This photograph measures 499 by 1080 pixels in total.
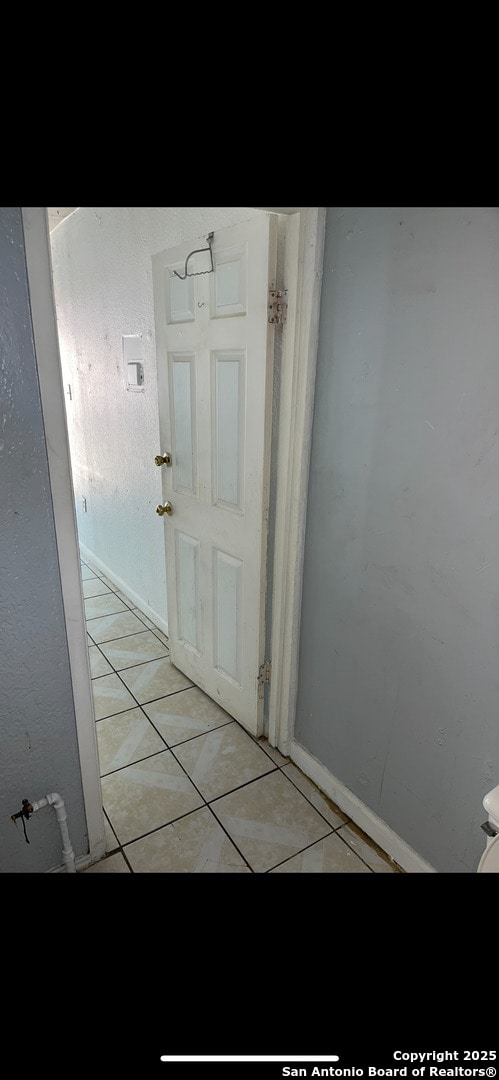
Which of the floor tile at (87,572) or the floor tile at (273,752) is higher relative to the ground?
the floor tile at (87,572)

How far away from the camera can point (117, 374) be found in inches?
108

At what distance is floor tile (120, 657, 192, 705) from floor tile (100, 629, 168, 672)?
0.18 ft

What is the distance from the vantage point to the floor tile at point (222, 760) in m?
1.78

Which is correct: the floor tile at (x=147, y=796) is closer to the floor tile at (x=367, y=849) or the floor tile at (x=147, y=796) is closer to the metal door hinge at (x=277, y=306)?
the floor tile at (x=367, y=849)

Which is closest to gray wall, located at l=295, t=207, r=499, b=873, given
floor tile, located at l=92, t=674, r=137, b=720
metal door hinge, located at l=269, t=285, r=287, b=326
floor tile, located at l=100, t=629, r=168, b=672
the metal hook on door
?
metal door hinge, located at l=269, t=285, r=287, b=326

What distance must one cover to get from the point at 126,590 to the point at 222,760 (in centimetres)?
163

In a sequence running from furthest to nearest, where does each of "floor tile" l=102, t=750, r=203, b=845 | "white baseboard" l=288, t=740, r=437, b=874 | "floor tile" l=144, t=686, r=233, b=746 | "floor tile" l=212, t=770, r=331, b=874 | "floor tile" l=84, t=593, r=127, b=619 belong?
"floor tile" l=84, t=593, r=127, b=619, "floor tile" l=144, t=686, r=233, b=746, "floor tile" l=102, t=750, r=203, b=845, "floor tile" l=212, t=770, r=331, b=874, "white baseboard" l=288, t=740, r=437, b=874

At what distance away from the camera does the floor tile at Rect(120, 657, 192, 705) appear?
2270 mm

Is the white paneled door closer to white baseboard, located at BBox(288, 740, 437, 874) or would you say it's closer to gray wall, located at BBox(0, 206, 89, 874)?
white baseboard, located at BBox(288, 740, 437, 874)

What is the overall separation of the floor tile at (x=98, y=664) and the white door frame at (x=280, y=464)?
0.97 m

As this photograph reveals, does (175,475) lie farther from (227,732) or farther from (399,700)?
(399,700)

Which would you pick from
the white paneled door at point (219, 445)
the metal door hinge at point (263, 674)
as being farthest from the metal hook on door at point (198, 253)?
the metal door hinge at point (263, 674)

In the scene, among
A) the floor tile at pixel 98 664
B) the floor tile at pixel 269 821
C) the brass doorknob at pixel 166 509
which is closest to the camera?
the floor tile at pixel 269 821
